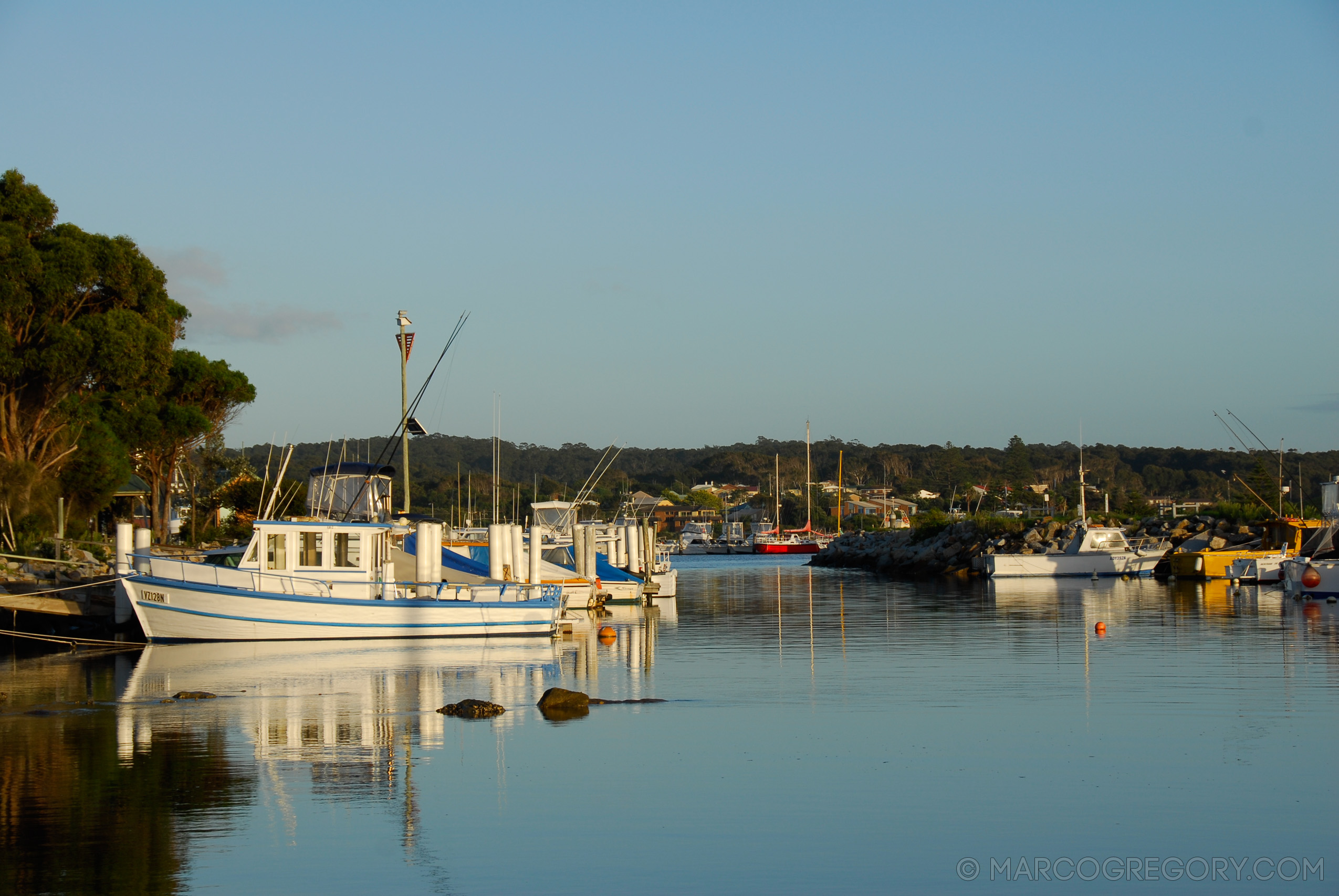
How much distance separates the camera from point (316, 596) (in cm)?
2600

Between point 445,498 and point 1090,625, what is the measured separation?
123637 millimetres

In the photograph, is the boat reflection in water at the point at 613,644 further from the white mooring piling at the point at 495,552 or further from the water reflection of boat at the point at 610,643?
the white mooring piling at the point at 495,552

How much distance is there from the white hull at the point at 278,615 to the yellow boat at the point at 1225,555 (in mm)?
35761

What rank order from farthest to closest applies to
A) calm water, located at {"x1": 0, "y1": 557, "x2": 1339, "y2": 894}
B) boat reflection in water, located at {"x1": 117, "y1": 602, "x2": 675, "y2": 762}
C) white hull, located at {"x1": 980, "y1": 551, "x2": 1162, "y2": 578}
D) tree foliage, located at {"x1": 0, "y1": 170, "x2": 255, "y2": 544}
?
white hull, located at {"x1": 980, "y1": 551, "x2": 1162, "y2": 578}
tree foliage, located at {"x1": 0, "y1": 170, "x2": 255, "y2": 544}
boat reflection in water, located at {"x1": 117, "y1": 602, "x2": 675, "y2": 762}
calm water, located at {"x1": 0, "y1": 557, "x2": 1339, "y2": 894}

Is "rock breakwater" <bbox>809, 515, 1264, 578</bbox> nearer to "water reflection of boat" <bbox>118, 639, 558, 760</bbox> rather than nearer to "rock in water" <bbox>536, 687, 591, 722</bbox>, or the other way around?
"water reflection of boat" <bbox>118, 639, 558, 760</bbox>

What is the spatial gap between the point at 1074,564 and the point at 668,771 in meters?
50.5

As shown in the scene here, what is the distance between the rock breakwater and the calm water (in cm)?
3982

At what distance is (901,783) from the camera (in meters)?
12.4

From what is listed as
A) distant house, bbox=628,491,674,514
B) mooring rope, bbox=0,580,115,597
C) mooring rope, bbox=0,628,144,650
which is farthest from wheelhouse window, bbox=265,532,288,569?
distant house, bbox=628,491,674,514

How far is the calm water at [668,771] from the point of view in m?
9.57

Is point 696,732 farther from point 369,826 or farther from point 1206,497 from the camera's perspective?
point 1206,497

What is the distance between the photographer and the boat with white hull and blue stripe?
83.9 feet

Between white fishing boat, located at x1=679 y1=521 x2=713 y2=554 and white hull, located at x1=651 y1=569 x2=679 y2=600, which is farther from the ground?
white hull, located at x1=651 y1=569 x2=679 y2=600

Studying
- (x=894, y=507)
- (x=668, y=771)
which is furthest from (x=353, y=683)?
(x=894, y=507)
